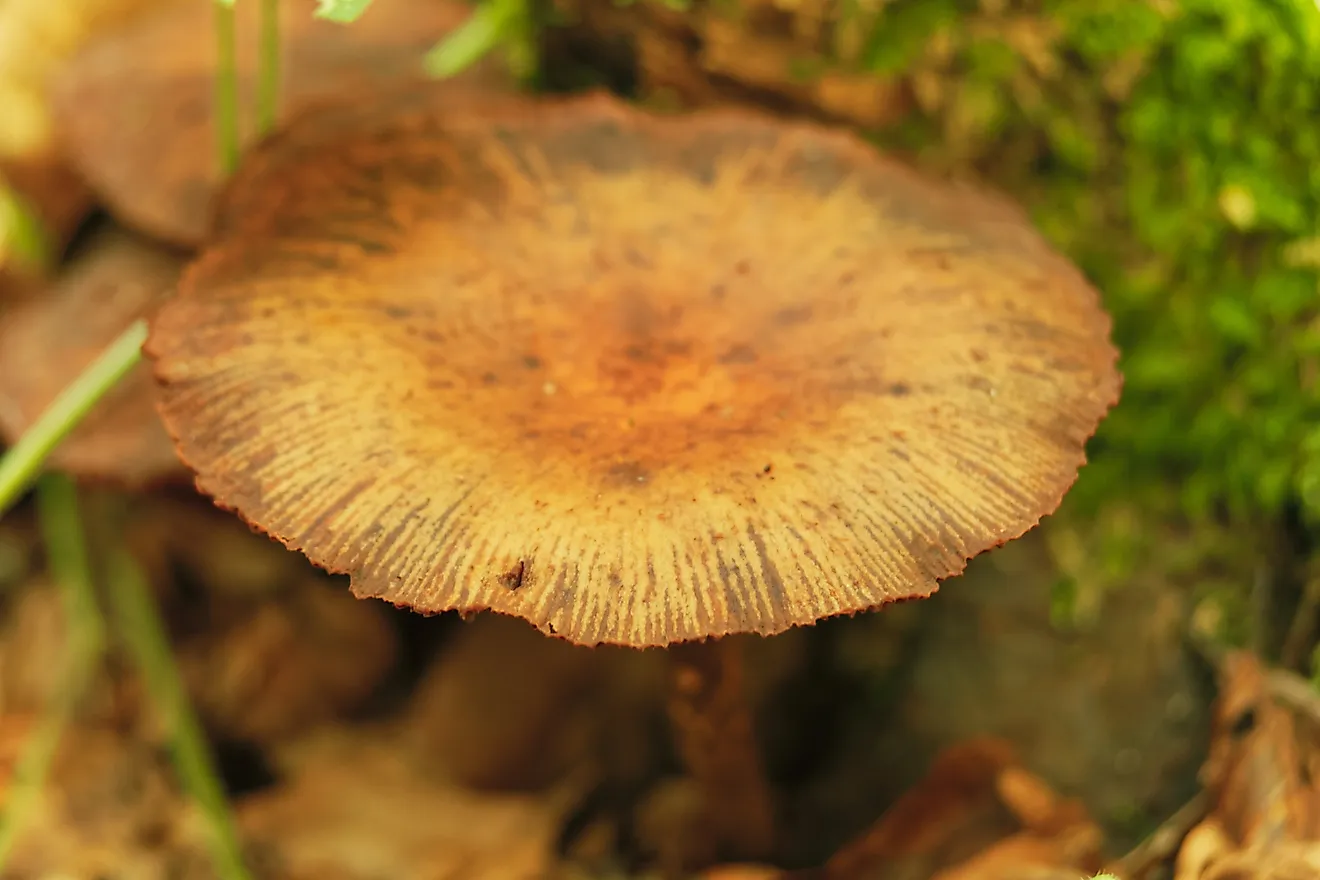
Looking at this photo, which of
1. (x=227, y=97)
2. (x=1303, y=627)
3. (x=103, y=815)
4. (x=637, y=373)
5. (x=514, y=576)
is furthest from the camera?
(x=103, y=815)

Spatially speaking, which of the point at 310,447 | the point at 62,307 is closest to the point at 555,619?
the point at 310,447

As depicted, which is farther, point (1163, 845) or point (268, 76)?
point (268, 76)

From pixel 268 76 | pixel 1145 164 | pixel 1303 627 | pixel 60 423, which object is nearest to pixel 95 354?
pixel 60 423

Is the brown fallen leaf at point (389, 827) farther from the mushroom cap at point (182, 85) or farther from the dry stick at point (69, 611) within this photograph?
the mushroom cap at point (182, 85)

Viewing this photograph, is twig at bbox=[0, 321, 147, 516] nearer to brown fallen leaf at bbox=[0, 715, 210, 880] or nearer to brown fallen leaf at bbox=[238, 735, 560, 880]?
brown fallen leaf at bbox=[0, 715, 210, 880]

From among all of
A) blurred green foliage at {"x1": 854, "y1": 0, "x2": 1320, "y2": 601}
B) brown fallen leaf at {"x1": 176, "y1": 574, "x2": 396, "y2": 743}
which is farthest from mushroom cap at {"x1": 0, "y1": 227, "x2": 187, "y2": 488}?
blurred green foliage at {"x1": 854, "y1": 0, "x2": 1320, "y2": 601}

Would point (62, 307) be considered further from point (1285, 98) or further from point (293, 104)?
point (1285, 98)

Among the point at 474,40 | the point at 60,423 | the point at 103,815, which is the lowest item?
the point at 103,815

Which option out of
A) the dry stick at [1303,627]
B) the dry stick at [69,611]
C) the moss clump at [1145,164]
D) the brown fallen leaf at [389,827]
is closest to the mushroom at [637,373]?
the moss clump at [1145,164]

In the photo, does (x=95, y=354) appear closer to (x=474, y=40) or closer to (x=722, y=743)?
(x=474, y=40)
